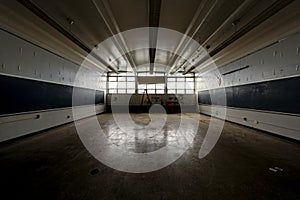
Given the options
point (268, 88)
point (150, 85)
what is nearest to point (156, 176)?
point (268, 88)

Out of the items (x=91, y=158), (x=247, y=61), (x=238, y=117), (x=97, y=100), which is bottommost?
(x=91, y=158)

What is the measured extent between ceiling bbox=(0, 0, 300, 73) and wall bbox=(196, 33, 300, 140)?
43 cm

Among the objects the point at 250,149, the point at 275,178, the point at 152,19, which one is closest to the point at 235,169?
the point at 275,178

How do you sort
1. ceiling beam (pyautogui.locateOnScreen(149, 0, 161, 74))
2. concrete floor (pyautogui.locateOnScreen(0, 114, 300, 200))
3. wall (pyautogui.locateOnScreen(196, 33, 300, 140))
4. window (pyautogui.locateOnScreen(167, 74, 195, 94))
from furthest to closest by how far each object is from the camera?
1. window (pyautogui.locateOnScreen(167, 74, 195, 94))
2. wall (pyautogui.locateOnScreen(196, 33, 300, 140))
3. ceiling beam (pyautogui.locateOnScreen(149, 0, 161, 74))
4. concrete floor (pyautogui.locateOnScreen(0, 114, 300, 200))

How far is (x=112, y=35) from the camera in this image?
4652mm

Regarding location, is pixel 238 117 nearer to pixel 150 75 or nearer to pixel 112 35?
pixel 112 35

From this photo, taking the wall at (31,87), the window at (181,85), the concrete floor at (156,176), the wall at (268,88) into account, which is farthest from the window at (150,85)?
the concrete floor at (156,176)

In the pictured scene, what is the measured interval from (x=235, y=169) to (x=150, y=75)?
1017cm

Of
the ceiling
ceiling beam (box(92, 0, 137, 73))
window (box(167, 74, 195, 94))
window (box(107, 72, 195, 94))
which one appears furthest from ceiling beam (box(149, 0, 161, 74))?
window (box(167, 74, 195, 94))

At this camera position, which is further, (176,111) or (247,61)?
(176,111)

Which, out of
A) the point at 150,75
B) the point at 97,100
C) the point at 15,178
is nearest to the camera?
the point at 15,178

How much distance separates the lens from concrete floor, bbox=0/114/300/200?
1.49m

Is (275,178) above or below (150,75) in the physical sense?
below

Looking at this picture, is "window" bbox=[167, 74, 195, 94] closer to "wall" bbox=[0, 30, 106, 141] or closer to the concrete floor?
"wall" bbox=[0, 30, 106, 141]
